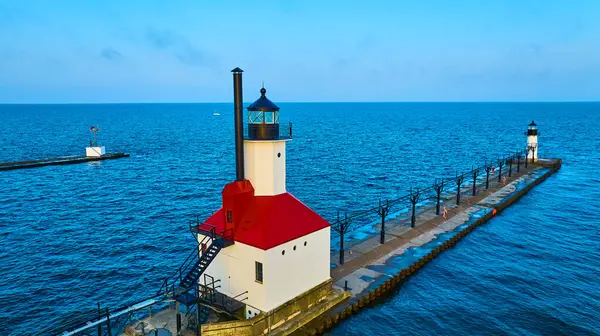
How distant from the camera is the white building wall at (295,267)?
22.1m

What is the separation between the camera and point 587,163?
279 feet

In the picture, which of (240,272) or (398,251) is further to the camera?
(398,251)

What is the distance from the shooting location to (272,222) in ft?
75.0

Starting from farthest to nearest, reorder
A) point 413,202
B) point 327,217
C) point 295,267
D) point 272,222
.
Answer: point 327,217 → point 413,202 → point 295,267 → point 272,222

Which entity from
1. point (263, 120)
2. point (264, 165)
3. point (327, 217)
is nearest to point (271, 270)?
point (264, 165)

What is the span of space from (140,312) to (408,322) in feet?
59.3

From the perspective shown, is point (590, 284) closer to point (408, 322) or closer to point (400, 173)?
point (408, 322)

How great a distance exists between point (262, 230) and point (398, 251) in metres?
17.1

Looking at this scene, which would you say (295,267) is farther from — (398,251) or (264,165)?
(398,251)

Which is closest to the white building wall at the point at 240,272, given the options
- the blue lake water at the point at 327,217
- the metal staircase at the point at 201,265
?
the metal staircase at the point at 201,265

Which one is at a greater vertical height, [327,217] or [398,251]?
[398,251]

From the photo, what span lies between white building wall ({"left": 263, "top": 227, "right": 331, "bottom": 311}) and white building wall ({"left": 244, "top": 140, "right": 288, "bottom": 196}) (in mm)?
3654

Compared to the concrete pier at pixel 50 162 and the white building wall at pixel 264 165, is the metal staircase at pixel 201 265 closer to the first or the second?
the white building wall at pixel 264 165

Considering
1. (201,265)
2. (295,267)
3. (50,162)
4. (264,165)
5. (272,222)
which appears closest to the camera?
(272,222)
